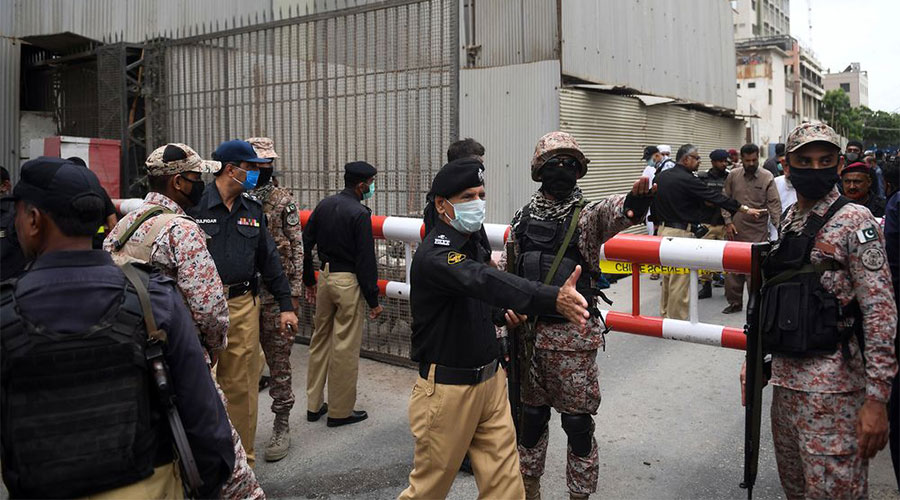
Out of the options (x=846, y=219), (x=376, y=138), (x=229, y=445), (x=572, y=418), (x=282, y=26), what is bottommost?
(x=572, y=418)

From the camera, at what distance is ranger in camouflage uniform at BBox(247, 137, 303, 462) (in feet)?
15.2

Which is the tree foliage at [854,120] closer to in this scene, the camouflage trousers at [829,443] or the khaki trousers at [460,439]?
the camouflage trousers at [829,443]

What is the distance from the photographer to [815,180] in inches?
116

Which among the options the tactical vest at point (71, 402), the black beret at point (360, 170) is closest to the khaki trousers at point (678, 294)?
the black beret at point (360, 170)

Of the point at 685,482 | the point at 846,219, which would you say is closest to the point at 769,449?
the point at 685,482

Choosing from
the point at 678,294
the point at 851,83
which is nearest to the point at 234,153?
the point at 678,294

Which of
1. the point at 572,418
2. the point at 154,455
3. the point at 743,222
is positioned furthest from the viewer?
the point at 743,222

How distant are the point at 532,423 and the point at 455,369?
0.89 metres

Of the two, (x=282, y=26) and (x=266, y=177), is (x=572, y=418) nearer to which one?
(x=266, y=177)

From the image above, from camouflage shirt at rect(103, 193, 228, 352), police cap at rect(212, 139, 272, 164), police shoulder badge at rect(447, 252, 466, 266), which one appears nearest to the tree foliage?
police cap at rect(212, 139, 272, 164)

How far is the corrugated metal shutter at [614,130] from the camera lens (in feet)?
30.7

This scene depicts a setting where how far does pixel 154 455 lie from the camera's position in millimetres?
2059

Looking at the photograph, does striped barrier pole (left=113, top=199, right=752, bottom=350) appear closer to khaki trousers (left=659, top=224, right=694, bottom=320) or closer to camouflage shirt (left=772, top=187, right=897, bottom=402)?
camouflage shirt (left=772, top=187, right=897, bottom=402)

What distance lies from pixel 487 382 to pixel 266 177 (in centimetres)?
251
